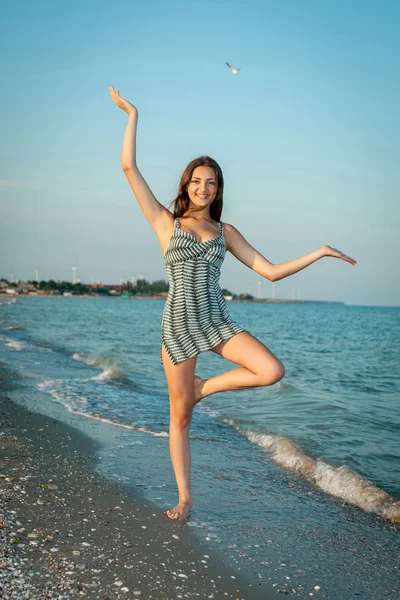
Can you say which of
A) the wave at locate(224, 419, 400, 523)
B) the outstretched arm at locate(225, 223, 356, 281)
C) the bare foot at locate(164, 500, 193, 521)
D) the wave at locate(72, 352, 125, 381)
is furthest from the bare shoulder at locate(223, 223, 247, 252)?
the wave at locate(72, 352, 125, 381)

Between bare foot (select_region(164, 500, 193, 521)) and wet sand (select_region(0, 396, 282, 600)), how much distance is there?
0.06 metres

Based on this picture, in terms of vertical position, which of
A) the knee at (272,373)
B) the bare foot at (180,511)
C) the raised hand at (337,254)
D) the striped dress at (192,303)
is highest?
the raised hand at (337,254)

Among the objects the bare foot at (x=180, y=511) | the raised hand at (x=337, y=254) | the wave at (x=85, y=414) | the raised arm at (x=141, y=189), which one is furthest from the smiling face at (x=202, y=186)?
the wave at (x=85, y=414)

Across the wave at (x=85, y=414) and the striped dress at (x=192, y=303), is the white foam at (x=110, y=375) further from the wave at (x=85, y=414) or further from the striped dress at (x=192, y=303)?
the striped dress at (x=192, y=303)

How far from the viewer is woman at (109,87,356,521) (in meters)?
3.85

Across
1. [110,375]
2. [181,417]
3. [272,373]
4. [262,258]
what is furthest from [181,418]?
[110,375]

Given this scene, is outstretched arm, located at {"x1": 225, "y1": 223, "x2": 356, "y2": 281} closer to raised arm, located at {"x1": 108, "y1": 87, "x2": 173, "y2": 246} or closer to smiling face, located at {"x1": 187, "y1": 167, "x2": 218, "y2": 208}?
smiling face, located at {"x1": 187, "y1": 167, "x2": 218, "y2": 208}

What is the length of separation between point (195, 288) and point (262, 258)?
2.03 ft

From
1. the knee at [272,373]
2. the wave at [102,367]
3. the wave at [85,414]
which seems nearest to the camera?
the knee at [272,373]

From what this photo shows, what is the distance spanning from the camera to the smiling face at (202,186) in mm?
4055

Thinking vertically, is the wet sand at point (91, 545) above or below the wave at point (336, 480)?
above

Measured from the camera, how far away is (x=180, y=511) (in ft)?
13.1

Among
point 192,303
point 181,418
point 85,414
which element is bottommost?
point 85,414

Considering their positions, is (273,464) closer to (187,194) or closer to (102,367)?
(187,194)
